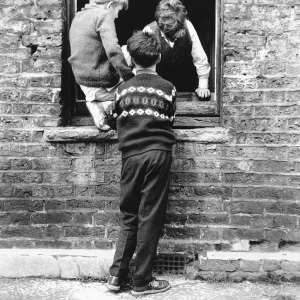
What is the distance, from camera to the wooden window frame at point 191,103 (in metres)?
→ 3.76

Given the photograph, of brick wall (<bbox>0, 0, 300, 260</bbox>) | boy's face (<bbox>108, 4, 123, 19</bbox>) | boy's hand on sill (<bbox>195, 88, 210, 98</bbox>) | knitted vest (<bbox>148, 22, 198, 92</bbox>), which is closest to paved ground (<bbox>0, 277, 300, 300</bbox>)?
brick wall (<bbox>0, 0, 300, 260</bbox>)

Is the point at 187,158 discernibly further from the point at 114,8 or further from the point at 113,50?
the point at 114,8

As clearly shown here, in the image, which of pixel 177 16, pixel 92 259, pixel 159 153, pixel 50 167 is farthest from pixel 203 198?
pixel 177 16

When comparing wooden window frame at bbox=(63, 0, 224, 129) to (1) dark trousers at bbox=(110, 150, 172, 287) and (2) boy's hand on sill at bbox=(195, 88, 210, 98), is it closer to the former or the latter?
(2) boy's hand on sill at bbox=(195, 88, 210, 98)

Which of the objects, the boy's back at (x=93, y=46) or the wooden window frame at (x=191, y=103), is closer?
the boy's back at (x=93, y=46)

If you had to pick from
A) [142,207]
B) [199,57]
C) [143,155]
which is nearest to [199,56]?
[199,57]

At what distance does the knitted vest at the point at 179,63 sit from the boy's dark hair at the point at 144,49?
34cm

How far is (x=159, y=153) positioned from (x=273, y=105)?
1.05m

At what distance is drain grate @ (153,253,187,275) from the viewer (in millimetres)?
3607

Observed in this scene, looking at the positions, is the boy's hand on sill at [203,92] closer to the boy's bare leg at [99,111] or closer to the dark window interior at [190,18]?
the dark window interior at [190,18]

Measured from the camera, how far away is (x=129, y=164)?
319 cm

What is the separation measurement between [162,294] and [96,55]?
187 cm

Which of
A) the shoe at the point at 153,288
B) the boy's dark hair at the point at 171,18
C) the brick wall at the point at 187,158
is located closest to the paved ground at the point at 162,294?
the shoe at the point at 153,288

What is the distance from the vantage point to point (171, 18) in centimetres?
371
